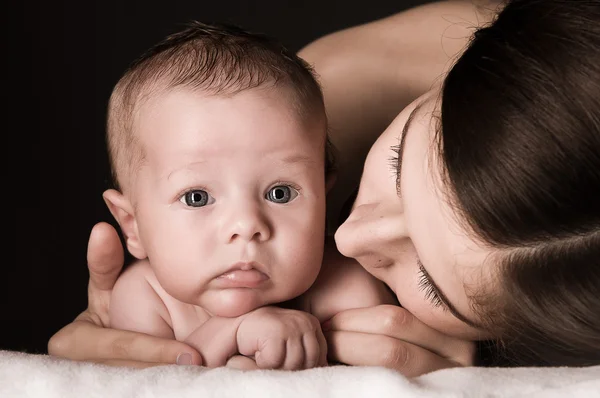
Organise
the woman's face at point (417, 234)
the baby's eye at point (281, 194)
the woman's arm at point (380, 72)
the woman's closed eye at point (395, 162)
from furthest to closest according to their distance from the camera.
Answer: the woman's arm at point (380, 72)
the baby's eye at point (281, 194)
the woman's closed eye at point (395, 162)
the woman's face at point (417, 234)

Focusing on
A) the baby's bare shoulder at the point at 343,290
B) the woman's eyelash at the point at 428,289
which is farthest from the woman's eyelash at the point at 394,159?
the baby's bare shoulder at the point at 343,290

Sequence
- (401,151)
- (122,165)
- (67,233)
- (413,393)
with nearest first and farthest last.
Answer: (413,393) < (401,151) < (122,165) < (67,233)

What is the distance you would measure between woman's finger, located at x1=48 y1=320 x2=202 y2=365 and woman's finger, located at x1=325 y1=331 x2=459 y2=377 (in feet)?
0.62

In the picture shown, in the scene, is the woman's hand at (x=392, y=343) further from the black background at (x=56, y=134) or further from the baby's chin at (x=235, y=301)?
the black background at (x=56, y=134)

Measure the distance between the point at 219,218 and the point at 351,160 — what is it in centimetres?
43

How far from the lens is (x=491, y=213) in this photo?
0.86 meters

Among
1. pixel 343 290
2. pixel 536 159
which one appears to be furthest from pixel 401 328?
pixel 536 159

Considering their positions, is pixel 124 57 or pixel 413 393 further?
pixel 124 57

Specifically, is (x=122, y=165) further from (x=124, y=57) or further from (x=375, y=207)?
(x=124, y=57)

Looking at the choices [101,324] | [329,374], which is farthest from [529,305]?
[101,324]

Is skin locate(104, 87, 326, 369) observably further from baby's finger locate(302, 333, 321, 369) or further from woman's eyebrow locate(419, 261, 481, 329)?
woman's eyebrow locate(419, 261, 481, 329)

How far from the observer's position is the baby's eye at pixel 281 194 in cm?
115

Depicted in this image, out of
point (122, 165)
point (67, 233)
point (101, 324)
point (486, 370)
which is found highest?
point (122, 165)

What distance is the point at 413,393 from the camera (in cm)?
83
